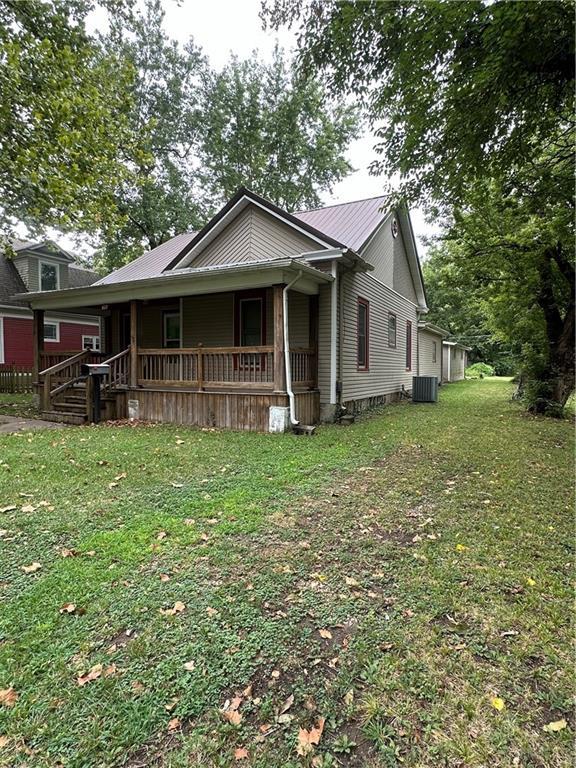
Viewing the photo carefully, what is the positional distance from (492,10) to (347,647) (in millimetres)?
5563

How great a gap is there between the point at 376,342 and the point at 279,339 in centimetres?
546

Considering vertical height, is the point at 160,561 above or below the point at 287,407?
below

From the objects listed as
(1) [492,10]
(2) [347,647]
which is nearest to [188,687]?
(2) [347,647]

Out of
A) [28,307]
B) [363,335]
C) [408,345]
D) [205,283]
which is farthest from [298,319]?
[28,307]

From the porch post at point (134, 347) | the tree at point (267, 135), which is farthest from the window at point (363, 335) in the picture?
the tree at point (267, 135)

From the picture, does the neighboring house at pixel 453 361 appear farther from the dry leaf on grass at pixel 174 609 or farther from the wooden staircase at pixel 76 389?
the dry leaf on grass at pixel 174 609

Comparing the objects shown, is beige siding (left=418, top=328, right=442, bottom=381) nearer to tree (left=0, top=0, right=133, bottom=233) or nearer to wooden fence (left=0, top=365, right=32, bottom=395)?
tree (left=0, top=0, right=133, bottom=233)

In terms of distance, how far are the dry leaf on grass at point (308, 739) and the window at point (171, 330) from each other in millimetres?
11982

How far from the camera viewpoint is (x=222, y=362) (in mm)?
9375

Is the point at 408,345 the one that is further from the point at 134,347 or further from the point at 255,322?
the point at 134,347

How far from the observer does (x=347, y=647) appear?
229 cm

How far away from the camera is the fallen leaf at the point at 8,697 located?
1916 mm

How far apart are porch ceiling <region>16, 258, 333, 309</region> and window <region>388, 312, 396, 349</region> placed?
17.4ft

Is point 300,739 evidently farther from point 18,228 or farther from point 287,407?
point 18,228
